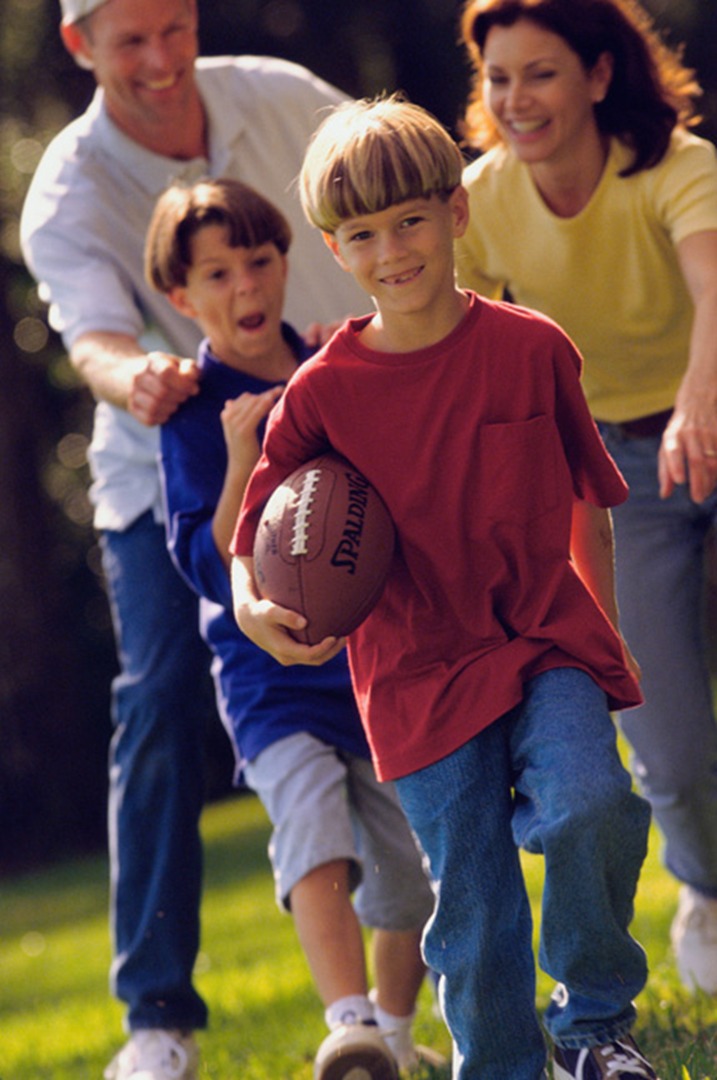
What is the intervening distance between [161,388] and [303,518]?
3.52 ft

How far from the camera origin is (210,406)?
4.57 meters

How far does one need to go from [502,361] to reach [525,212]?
144 cm

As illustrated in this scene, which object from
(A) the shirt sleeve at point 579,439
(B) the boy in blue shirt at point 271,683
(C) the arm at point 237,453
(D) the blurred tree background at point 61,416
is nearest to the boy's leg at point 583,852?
(A) the shirt sleeve at point 579,439

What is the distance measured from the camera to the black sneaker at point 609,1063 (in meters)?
3.31

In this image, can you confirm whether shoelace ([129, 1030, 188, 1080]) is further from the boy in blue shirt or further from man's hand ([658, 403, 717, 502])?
man's hand ([658, 403, 717, 502])

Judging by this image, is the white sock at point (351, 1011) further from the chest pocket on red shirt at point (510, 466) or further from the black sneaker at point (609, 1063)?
the chest pocket on red shirt at point (510, 466)

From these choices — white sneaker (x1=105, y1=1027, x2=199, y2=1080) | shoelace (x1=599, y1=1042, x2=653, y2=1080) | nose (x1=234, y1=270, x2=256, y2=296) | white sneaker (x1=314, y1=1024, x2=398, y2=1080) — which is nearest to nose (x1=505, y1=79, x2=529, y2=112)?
A: nose (x1=234, y1=270, x2=256, y2=296)

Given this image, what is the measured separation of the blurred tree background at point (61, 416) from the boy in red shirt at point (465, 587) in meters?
13.8

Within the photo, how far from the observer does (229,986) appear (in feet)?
25.6

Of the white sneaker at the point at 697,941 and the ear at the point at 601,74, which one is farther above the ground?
the ear at the point at 601,74

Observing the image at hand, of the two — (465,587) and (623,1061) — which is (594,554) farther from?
(623,1061)

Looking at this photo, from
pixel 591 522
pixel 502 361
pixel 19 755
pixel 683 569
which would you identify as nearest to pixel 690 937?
pixel 683 569

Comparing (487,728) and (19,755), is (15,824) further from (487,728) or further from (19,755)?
(487,728)

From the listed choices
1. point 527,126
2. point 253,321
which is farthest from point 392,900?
point 527,126
